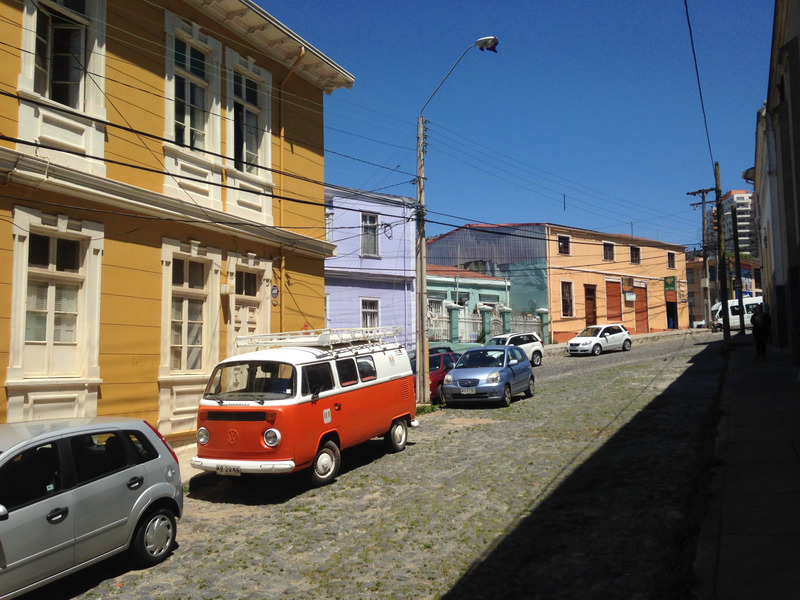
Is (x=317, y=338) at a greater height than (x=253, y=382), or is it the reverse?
(x=317, y=338)

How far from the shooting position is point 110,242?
11383 mm

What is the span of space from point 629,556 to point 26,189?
9.62 m

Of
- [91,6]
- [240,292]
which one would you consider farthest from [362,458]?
[91,6]

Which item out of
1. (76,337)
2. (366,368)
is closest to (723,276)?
(366,368)

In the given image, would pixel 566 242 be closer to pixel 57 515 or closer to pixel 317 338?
pixel 317 338

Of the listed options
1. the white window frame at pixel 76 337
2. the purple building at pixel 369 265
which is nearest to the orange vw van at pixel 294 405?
the white window frame at pixel 76 337

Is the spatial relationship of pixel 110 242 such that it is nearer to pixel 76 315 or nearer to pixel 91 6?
pixel 76 315

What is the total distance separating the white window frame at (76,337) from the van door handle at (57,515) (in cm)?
469

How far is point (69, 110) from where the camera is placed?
10.6 m

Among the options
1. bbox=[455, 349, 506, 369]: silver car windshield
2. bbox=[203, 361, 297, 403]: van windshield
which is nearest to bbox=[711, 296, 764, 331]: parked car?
bbox=[455, 349, 506, 369]: silver car windshield

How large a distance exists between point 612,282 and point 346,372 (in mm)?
42325

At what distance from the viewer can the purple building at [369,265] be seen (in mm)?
28938

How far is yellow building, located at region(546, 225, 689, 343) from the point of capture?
44594 millimetres

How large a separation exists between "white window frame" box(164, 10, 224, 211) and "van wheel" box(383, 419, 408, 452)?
5785mm
